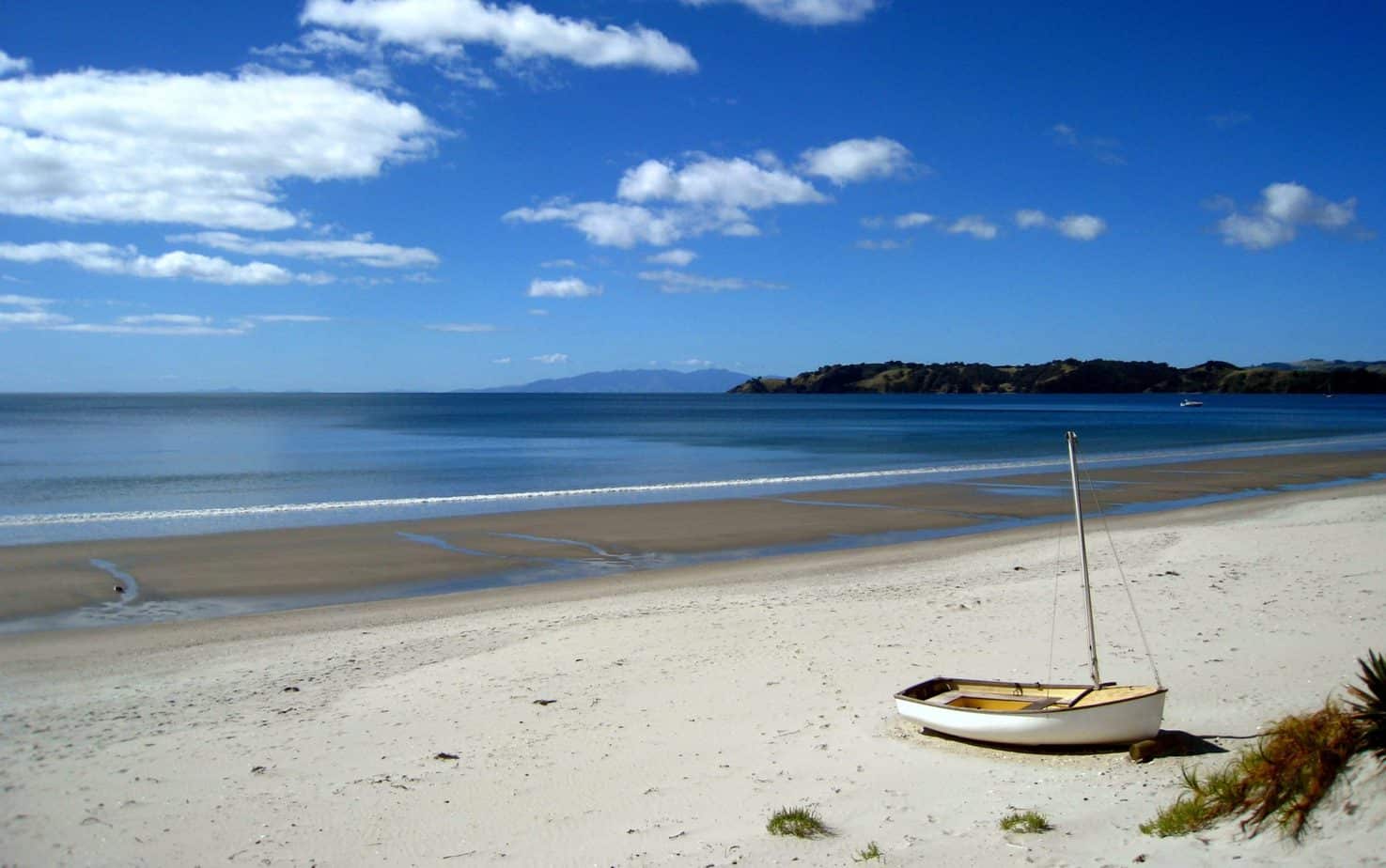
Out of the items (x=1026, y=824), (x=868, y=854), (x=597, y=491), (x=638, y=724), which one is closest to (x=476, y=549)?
(x=597, y=491)

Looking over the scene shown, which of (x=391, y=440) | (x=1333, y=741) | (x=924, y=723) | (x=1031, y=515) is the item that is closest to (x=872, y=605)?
(x=924, y=723)

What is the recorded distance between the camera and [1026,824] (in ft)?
22.7

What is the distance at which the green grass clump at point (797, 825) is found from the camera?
23.3ft

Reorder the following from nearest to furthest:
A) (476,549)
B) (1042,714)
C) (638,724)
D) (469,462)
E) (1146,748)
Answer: (1146,748), (1042,714), (638,724), (476,549), (469,462)

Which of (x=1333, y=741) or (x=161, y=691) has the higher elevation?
(x=1333, y=741)

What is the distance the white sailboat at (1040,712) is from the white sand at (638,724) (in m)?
0.22

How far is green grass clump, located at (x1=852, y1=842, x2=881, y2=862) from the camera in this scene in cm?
661

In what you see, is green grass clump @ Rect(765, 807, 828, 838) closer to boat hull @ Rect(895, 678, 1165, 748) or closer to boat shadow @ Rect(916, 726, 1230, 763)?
boat hull @ Rect(895, 678, 1165, 748)

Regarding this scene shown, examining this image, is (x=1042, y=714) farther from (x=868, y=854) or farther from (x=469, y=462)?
(x=469, y=462)

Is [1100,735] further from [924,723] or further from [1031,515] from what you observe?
[1031,515]

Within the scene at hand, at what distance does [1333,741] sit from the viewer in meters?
5.86

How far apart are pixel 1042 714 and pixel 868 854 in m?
2.54

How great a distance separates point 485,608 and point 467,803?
8058 millimetres

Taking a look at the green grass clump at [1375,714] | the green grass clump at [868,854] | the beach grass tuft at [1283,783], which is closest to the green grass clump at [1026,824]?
the beach grass tuft at [1283,783]
